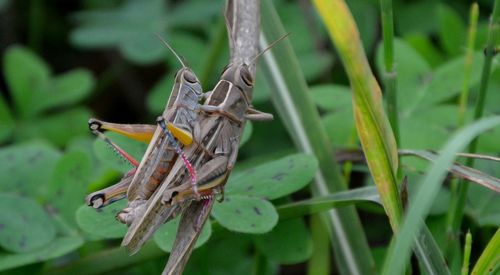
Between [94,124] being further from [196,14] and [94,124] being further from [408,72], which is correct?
[196,14]

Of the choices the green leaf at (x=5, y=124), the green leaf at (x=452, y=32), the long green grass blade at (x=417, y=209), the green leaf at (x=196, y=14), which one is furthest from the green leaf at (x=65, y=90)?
the long green grass blade at (x=417, y=209)

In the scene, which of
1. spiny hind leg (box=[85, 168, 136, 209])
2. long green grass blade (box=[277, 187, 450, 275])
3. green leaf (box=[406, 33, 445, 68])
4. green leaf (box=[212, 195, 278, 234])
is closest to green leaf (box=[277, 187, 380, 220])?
long green grass blade (box=[277, 187, 450, 275])

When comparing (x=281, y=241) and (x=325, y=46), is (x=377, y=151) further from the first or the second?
(x=325, y=46)

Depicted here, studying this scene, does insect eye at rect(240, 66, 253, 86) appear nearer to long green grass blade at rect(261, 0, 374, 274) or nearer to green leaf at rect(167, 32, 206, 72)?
long green grass blade at rect(261, 0, 374, 274)

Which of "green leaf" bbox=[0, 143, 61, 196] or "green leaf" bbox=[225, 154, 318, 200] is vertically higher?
"green leaf" bbox=[225, 154, 318, 200]

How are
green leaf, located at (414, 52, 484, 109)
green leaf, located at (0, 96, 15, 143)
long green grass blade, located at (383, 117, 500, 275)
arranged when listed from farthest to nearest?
1. green leaf, located at (0, 96, 15, 143)
2. green leaf, located at (414, 52, 484, 109)
3. long green grass blade, located at (383, 117, 500, 275)

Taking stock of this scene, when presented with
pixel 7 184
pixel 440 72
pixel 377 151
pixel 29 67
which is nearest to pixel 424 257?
pixel 377 151
